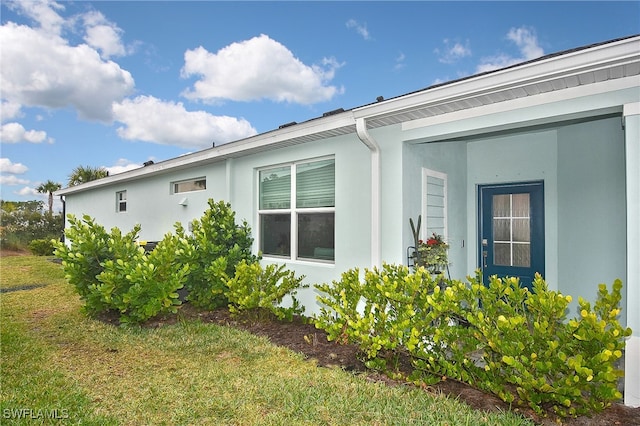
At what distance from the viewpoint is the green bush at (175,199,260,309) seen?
605 cm

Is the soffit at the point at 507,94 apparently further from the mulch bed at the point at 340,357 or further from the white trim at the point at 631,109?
the mulch bed at the point at 340,357

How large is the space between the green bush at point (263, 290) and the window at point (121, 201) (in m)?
7.68

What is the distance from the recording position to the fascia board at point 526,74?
2.79 metres

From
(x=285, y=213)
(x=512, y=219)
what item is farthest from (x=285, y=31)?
(x=512, y=219)

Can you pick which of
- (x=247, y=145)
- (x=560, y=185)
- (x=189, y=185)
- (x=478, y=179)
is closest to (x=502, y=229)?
(x=478, y=179)

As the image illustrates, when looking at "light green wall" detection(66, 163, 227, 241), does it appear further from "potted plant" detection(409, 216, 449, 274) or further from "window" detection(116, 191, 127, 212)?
"potted plant" detection(409, 216, 449, 274)

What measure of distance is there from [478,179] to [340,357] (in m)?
Answer: 3.53

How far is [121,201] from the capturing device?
11805 mm

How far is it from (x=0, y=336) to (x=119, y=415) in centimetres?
349

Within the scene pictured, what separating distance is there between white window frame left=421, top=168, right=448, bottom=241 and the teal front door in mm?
955

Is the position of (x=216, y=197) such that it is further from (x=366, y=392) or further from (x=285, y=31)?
(x=366, y=392)

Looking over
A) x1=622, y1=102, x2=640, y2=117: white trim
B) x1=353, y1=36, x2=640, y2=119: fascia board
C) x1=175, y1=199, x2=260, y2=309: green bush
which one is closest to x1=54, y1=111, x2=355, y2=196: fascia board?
x1=353, y1=36, x2=640, y2=119: fascia board

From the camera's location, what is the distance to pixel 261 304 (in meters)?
5.31

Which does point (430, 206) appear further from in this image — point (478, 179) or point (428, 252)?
point (478, 179)
